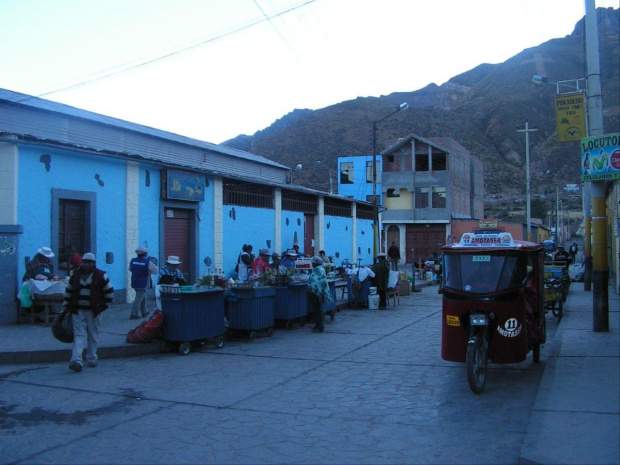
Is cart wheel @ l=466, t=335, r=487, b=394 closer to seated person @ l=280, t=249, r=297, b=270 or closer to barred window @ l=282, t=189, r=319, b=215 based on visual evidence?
seated person @ l=280, t=249, r=297, b=270

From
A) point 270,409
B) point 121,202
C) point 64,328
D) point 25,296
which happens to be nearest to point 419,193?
point 121,202

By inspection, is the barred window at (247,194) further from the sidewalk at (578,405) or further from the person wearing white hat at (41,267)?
the sidewalk at (578,405)

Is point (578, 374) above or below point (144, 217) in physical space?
below

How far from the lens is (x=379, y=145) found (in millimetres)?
93250

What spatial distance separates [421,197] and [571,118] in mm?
37124

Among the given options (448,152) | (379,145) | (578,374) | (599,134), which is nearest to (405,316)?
(599,134)

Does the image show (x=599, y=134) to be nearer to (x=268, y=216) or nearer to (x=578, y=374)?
(x=578, y=374)

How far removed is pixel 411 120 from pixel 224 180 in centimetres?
8340

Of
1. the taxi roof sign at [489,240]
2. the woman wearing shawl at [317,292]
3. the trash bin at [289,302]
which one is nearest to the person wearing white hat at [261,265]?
the trash bin at [289,302]

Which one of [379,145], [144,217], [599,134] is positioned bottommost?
[144,217]

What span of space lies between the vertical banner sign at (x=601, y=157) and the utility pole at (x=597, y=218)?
1.61 feet

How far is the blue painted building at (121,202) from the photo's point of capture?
12.7 meters

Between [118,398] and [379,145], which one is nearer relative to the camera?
[118,398]

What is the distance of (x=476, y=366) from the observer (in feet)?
24.1
